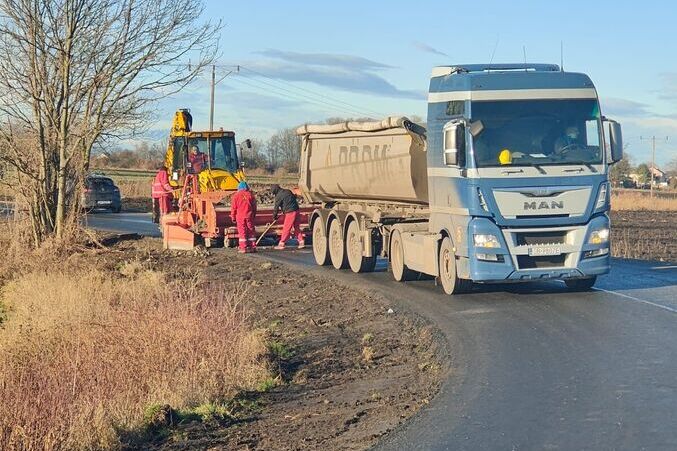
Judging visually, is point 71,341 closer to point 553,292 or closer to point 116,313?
point 116,313

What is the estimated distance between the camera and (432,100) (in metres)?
15.3

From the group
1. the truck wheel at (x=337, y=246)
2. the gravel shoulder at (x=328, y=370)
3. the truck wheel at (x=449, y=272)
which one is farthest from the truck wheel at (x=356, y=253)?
the truck wheel at (x=449, y=272)

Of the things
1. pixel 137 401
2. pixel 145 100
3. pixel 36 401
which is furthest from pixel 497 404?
pixel 145 100

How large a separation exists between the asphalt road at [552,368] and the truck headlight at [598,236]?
88cm

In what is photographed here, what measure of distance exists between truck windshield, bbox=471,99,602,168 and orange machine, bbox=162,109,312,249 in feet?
36.0

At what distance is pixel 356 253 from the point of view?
63.4 ft

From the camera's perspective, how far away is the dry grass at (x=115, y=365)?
8844 millimetres

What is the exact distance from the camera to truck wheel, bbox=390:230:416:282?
678 inches

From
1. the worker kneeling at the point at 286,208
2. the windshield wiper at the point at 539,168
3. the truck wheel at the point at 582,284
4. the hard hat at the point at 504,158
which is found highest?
the hard hat at the point at 504,158

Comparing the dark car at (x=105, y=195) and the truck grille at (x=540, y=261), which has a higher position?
the dark car at (x=105, y=195)

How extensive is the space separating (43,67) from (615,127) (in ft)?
52.1

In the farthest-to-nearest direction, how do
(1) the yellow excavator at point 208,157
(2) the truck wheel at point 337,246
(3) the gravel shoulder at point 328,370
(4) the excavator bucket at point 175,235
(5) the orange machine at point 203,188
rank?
(1) the yellow excavator at point 208,157
(4) the excavator bucket at point 175,235
(5) the orange machine at point 203,188
(2) the truck wheel at point 337,246
(3) the gravel shoulder at point 328,370

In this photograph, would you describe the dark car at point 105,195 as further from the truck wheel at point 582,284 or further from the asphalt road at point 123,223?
the truck wheel at point 582,284

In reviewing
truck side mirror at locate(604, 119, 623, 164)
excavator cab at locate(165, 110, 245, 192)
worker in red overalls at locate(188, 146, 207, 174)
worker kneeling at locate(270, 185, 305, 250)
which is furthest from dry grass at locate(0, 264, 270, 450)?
worker in red overalls at locate(188, 146, 207, 174)
